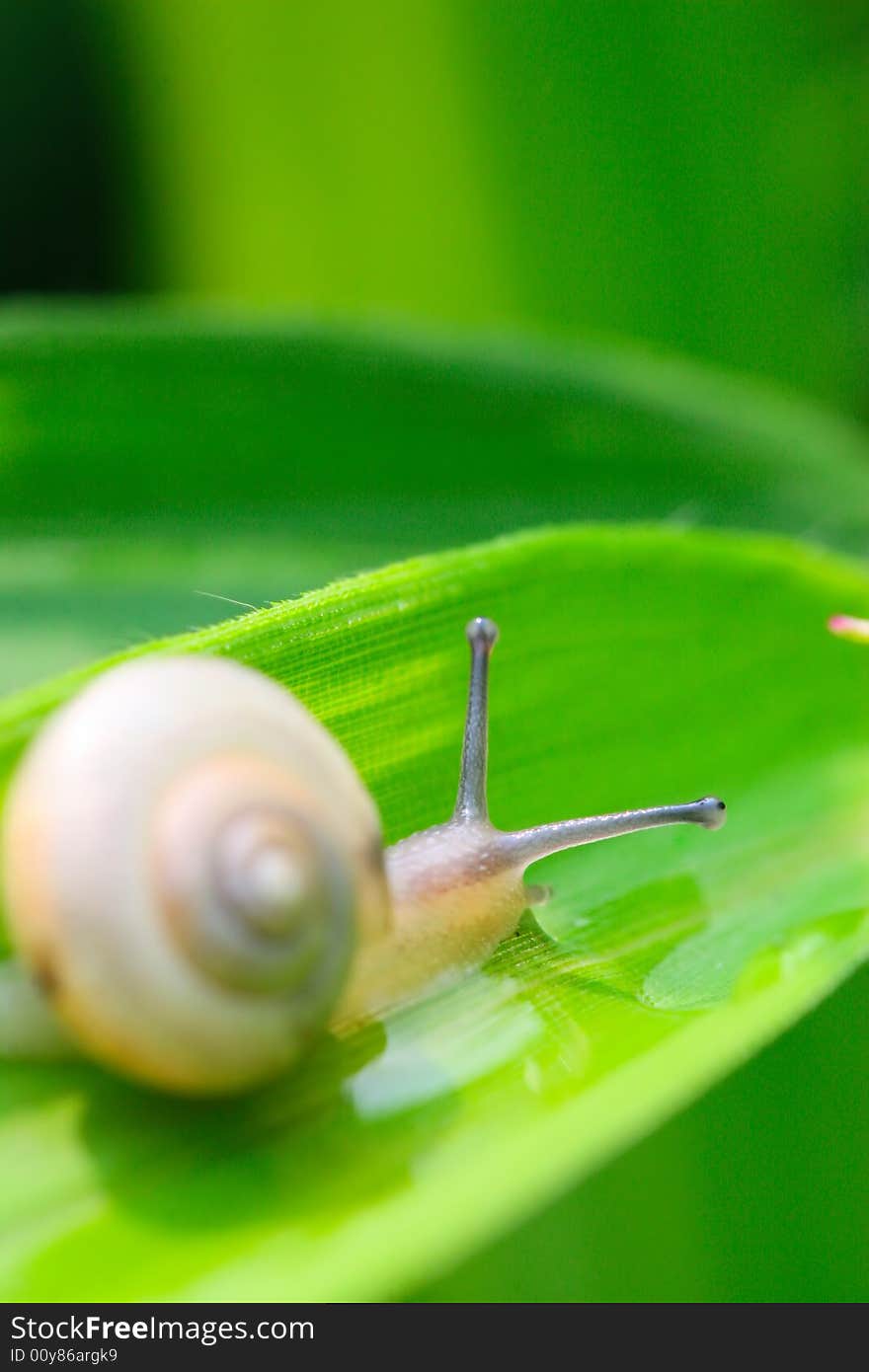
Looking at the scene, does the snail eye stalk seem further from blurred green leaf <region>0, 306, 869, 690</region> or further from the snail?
blurred green leaf <region>0, 306, 869, 690</region>

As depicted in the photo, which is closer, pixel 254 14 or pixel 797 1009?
pixel 797 1009

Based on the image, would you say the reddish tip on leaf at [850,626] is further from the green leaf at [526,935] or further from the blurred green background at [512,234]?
the blurred green background at [512,234]

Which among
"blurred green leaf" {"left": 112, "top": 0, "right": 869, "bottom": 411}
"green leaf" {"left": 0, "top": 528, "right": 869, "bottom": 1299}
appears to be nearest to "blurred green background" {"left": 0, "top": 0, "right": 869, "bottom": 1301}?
"blurred green leaf" {"left": 112, "top": 0, "right": 869, "bottom": 411}

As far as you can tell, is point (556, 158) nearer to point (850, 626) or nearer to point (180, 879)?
point (850, 626)

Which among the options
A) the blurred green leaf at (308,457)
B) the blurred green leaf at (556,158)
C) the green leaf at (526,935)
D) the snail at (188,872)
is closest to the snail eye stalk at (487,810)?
the green leaf at (526,935)

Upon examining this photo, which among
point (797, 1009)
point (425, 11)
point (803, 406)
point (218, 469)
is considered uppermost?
point (425, 11)
